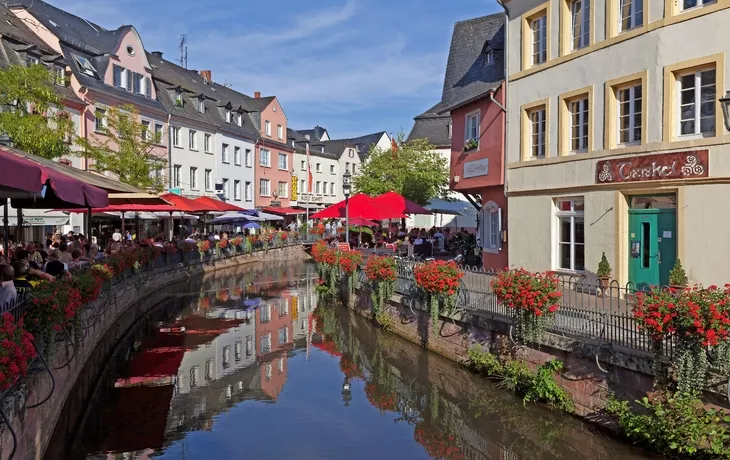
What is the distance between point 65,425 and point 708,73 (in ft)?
42.7

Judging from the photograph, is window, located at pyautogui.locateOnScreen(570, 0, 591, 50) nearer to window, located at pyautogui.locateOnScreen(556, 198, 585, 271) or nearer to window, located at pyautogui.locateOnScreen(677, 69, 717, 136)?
window, located at pyautogui.locateOnScreen(677, 69, 717, 136)

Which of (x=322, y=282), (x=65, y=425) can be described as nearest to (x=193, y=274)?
Result: (x=322, y=282)

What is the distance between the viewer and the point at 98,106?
3409 centimetres

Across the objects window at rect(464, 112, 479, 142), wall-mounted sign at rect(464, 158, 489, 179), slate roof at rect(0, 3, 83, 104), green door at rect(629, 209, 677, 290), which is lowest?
green door at rect(629, 209, 677, 290)

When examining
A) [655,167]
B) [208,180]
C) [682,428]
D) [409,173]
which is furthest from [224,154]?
[682,428]

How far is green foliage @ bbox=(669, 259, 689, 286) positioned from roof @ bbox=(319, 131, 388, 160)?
58.0 m

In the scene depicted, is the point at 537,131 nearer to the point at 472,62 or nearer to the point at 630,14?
the point at 630,14

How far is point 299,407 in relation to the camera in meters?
11.2

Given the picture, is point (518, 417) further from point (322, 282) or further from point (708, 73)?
point (322, 282)

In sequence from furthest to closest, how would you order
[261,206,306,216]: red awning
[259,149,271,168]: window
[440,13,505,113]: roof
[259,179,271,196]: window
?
[259,179,271,196]: window
[259,149,271,168]: window
[261,206,306,216]: red awning
[440,13,505,113]: roof

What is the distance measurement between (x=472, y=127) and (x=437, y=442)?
13124 millimetres

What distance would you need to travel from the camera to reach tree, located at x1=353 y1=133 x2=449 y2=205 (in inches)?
1576

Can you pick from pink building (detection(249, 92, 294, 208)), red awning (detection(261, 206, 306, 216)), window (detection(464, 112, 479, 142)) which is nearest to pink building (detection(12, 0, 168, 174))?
red awning (detection(261, 206, 306, 216))

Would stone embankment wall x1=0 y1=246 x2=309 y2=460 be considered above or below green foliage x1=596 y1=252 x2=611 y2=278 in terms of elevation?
below
